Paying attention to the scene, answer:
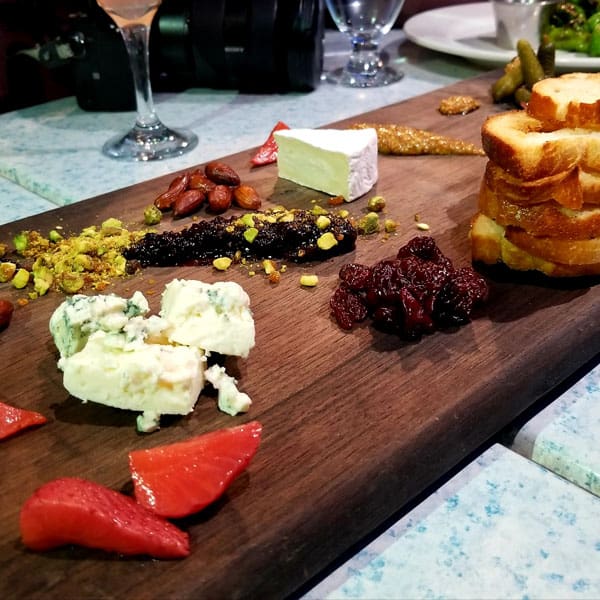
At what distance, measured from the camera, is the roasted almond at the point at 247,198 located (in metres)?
1.80

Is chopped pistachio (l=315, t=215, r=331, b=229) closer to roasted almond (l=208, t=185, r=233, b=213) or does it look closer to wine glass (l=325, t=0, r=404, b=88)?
roasted almond (l=208, t=185, r=233, b=213)

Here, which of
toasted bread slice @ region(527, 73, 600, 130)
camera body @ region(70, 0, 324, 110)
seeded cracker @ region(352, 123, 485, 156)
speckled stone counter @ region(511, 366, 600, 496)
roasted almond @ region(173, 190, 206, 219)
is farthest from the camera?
camera body @ region(70, 0, 324, 110)

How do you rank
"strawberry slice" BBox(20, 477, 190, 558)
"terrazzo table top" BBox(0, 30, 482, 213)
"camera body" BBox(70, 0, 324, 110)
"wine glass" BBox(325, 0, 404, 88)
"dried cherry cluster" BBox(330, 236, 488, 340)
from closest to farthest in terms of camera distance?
1. "strawberry slice" BBox(20, 477, 190, 558)
2. "dried cherry cluster" BBox(330, 236, 488, 340)
3. "terrazzo table top" BBox(0, 30, 482, 213)
4. "camera body" BBox(70, 0, 324, 110)
5. "wine glass" BBox(325, 0, 404, 88)

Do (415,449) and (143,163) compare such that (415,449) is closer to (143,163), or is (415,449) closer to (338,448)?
Answer: (338,448)

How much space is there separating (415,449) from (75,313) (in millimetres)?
557

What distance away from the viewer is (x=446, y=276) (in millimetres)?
1352

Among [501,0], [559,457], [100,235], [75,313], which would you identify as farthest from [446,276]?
[501,0]

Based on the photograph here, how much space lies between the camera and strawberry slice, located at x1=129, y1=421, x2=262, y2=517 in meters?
0.95

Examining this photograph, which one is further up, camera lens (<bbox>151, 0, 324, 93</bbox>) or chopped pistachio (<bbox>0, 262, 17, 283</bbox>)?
camera lens (<bbox>151, 0, 324, 93</bbox>)

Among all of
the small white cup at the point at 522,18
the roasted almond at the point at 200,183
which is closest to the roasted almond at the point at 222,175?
the roasted almond at the point at 200,183

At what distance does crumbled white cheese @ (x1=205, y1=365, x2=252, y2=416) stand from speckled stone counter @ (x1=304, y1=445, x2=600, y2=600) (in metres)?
0.29

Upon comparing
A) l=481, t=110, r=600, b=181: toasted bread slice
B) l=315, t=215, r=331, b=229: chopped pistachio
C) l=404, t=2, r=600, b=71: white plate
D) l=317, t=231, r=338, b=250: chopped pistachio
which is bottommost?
l=317, t=231, r=338, b=250: chopped pistachio

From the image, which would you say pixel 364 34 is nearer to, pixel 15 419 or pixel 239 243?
pixel 239 243

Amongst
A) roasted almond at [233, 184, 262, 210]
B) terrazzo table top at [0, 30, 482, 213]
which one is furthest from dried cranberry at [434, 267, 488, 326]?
terrazzo table top at [0, 30, 482, 213]
